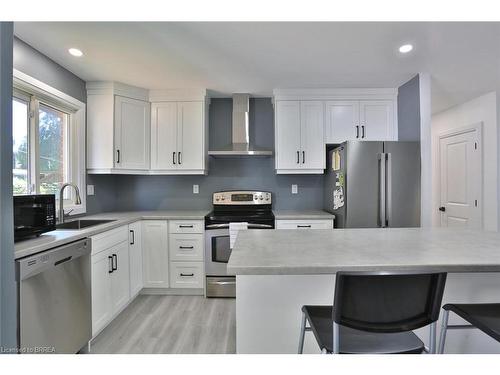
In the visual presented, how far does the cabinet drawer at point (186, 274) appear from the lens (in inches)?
112

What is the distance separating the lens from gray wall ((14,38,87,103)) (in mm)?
1979

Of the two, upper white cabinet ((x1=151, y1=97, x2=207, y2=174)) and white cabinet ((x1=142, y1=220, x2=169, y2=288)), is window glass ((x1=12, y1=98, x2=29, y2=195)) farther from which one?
upper white cabinet ((x1=151, y1=97, x2=207, y2=174))

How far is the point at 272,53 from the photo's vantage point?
2.21m

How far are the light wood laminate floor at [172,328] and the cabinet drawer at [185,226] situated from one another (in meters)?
0.73

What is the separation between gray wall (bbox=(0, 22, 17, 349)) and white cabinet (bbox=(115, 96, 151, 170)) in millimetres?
1925

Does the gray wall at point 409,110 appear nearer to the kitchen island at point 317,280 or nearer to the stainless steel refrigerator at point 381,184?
the stainless steel refrigerator at point 381,184

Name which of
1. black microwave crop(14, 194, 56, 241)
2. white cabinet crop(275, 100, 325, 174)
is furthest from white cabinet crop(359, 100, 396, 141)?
black microwave crop(14, 194, 56, 241)

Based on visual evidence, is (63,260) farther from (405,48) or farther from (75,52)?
(405,48)

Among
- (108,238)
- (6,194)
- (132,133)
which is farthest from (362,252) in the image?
(132,133)

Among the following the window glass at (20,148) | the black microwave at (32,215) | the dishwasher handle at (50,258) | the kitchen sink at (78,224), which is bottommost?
the dishwasher handle at (50,258)

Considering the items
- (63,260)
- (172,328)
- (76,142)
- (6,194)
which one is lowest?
(172,328)

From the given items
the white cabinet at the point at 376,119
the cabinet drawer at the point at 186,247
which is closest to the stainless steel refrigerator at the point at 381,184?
the white cabinet at the point at 376,119

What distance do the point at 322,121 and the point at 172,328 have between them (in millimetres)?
2659

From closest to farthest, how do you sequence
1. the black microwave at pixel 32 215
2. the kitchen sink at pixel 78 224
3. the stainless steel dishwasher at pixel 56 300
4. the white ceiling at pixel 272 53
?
the stainless steel dishwasher at pixel 56 300 → the black microwave at pixel 32 215 → the white ceiling at pixel 272 53 → the kitchen sink at pixel 78 224
